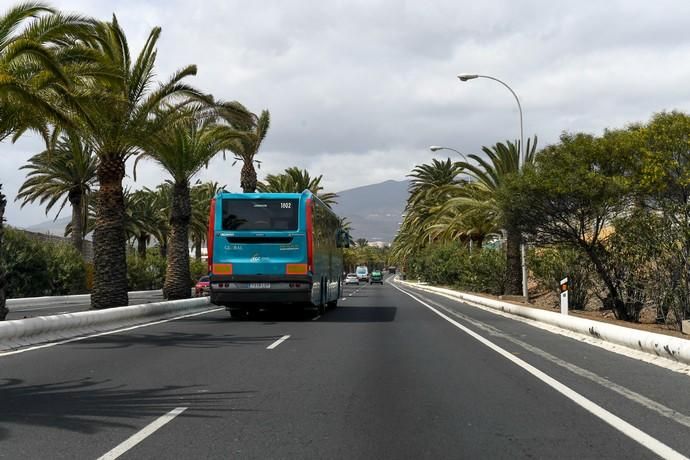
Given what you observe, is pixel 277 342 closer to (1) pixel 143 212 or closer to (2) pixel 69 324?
(2) pixel 69 324

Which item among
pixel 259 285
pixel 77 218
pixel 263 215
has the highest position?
pixel 77 218

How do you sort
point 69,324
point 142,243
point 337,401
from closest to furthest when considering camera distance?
point 337,401, point 69,324, point 142,243

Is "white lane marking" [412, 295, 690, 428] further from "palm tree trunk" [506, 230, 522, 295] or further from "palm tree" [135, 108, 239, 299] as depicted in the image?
"palm tree trunk" [506, 230, 522, 295]

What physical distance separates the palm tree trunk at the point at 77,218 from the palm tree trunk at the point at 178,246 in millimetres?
16586

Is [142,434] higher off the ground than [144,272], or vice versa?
[144,272]

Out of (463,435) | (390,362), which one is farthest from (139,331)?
(463,435)

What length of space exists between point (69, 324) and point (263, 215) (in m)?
6.09

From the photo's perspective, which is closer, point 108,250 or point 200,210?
point 108,250

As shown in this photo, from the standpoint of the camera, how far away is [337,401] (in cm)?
732

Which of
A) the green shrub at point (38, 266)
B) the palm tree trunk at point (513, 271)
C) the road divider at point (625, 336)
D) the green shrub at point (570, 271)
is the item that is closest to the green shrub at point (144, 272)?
the green shrub at point (38, 266)

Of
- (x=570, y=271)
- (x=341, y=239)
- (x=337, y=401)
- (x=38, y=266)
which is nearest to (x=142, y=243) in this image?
(x=38, y=266)

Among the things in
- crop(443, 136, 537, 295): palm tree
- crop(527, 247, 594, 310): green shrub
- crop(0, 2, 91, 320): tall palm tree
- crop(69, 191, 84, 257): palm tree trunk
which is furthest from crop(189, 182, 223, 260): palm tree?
crop(0, 2, 91, 320): tall palm tree

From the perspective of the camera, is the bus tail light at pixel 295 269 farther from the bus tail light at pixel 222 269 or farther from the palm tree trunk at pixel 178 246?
the palm tree trunk at pixel 178 246

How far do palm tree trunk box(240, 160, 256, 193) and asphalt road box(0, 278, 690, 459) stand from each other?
2411 centimetres
